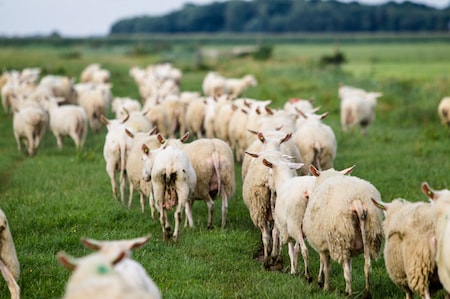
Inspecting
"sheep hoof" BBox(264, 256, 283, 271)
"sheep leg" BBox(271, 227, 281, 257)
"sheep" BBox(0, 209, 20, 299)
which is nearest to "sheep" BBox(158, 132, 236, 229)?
"sheep leg" BBox(271, 227, 281, 257)

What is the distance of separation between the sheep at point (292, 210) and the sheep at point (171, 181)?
119cm

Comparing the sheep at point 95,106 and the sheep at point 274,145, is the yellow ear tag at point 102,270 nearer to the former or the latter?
the sheep at point 274,145

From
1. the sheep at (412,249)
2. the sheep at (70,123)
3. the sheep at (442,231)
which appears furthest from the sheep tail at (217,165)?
the sheep at (70,123)

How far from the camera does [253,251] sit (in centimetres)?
914

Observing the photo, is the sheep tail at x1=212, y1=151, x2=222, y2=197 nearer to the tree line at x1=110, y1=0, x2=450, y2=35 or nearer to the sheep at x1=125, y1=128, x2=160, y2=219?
the sheep at x1=125, y1=128, x2=160, y2=219

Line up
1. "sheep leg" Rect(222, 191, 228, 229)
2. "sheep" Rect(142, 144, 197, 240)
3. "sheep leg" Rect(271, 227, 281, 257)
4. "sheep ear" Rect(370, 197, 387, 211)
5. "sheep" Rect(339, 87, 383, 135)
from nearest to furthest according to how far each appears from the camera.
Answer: "sheep ear" Rect(370, 197, 387, 211) < "sheep leg" Rect(271, 227, 281, 257) < "sheep" Rect(142, 144, 197, 240) < "sheep leg" Rect(222, 191, 228, 229) < "sheep" Rect(339, 87, 383, 135)

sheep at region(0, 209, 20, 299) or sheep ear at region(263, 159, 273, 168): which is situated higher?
sheep ear at region(263, 159, 273, 168)

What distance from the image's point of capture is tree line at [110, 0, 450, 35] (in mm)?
104338

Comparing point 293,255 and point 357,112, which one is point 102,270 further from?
point 357,112

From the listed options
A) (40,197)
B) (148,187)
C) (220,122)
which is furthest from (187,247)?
(220,122)

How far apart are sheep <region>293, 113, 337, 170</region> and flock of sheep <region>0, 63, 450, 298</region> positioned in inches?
0.7

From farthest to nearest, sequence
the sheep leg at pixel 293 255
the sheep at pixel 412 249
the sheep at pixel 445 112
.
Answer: the sheep at pixel 445 112 → the sheep leg at pixel 293 255 → the sheep at pixel 412 249

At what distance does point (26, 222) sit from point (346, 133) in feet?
36.1

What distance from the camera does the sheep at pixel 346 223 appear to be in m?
7.15
